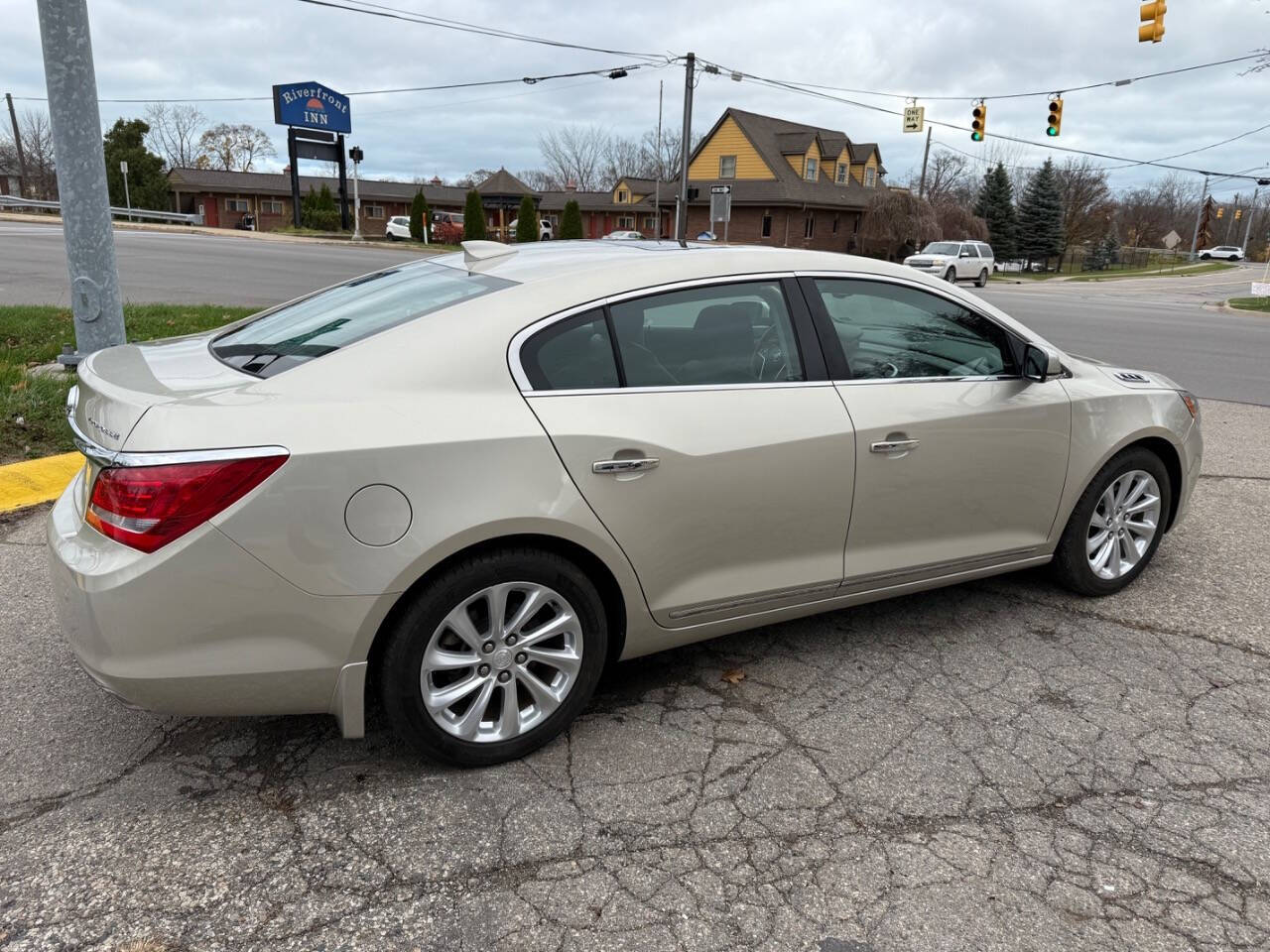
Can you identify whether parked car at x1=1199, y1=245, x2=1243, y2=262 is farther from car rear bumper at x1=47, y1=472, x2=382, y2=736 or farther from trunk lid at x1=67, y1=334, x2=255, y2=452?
car rear bumper at x1=47, y1=472, x2=382, y2=736

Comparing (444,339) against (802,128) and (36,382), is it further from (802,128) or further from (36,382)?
(802,128)

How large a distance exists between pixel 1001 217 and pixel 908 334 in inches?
2686

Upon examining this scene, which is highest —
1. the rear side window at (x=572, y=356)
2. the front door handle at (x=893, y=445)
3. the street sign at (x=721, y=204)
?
the street sign at (x=721, y=204)

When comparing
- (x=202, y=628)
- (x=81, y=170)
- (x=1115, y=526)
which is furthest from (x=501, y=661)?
(x=81, y=170)

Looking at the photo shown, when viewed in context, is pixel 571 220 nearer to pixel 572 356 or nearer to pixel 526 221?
pixel 526 221

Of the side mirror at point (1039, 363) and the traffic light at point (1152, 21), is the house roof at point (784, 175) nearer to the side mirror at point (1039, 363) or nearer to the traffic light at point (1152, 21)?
the traffic light at point (1152, 21)

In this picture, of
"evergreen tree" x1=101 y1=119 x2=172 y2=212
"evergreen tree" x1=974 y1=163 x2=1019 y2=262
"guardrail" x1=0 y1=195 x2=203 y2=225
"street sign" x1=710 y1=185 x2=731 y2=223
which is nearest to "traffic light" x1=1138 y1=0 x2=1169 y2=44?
"street sign" x1=710 y1=185 x2=731 y2=223

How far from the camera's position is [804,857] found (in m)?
2.62

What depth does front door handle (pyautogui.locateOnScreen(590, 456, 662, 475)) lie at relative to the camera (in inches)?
115

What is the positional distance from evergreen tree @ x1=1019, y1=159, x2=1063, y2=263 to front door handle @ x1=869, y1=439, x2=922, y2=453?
68417 mm

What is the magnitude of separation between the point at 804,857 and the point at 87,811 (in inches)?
81.0

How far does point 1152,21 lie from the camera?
16.9m

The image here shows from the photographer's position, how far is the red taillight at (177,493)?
2453mm

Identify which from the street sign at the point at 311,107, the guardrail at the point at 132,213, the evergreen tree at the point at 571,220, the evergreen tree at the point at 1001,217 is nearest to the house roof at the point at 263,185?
the guardrail at the point at 132,213
